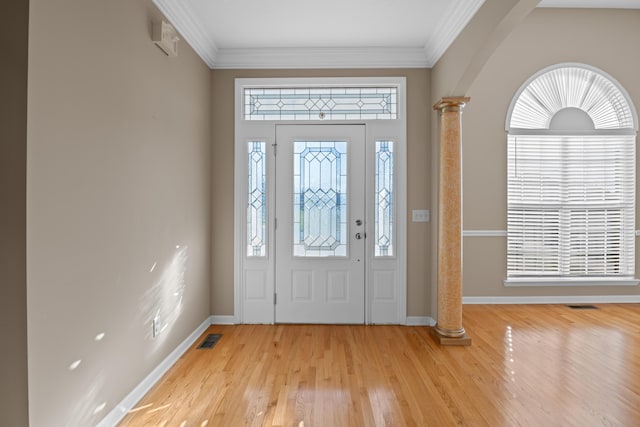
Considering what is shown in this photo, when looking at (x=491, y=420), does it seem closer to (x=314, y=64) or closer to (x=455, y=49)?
(x=455, y=49)

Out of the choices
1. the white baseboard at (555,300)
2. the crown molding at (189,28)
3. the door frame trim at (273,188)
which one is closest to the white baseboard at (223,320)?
the door frame trim at (273,188)

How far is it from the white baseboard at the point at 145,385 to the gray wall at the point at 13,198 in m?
0.75

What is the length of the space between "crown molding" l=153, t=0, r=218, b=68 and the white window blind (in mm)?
3986

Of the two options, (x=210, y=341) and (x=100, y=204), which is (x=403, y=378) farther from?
(x=100, y=204)

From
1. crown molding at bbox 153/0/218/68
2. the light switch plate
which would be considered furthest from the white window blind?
crown molding at bbox 153/0/218/68

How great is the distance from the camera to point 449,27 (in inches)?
132

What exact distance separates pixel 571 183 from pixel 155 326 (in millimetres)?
5243

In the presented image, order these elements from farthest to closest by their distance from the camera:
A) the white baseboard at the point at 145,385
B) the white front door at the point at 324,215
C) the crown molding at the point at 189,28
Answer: the white front door at the point at 324,215, the crown molding at the point at 189,28, the white baseboard at the point at 145,385

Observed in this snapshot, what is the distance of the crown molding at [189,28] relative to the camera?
2953 millimetres

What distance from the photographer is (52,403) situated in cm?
172

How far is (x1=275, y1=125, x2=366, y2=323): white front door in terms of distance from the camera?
4137 millimetres

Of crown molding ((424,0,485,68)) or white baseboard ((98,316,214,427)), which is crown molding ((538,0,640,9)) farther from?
white baseboard ((98,316,214,427))

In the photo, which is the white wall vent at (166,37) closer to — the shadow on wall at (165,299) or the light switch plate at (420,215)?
the shadow on wall at (165,299)

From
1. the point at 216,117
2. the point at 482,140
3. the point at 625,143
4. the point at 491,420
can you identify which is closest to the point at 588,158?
the point at 625,143
